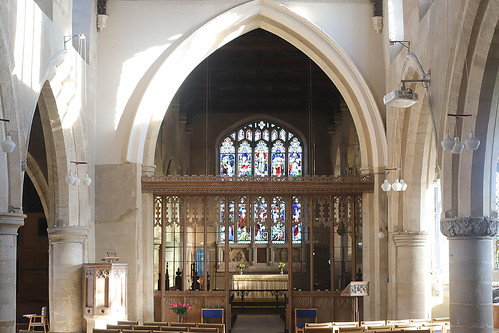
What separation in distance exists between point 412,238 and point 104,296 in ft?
21.5

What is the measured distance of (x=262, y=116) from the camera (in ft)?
95.2

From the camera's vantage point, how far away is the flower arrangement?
1627cm

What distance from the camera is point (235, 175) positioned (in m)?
17.8

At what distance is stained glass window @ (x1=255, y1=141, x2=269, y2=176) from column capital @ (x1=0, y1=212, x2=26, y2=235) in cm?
1801

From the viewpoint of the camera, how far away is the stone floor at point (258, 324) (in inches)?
734

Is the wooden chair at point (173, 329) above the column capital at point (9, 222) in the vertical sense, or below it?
below

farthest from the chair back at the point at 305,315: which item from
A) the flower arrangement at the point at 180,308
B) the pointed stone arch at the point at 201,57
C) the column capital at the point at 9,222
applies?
the column capital at the point at 9,222

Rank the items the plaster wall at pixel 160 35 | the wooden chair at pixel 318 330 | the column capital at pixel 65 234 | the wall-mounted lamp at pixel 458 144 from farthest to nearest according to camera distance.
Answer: the plaster wall at pixel 160 35
the column capital at pixel 65 234
the wooden chair at pixel 318 330
the wall-mounted lamp at pixel 458 144

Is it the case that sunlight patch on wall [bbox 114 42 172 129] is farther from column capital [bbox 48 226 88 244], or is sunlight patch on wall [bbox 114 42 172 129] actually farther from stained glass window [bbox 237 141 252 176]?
stained glass window [bbox 237 141 252 176]

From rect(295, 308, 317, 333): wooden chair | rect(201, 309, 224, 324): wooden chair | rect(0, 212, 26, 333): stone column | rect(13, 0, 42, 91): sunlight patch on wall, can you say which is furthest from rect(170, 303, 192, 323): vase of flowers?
rect(13, 0, 42, 91): sunlight patch on wall

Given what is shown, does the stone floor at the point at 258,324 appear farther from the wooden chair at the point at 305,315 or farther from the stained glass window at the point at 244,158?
the stained glass window at the point at 244,158

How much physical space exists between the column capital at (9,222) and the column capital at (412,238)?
8.09 meters

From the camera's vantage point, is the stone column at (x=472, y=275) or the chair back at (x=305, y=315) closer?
the stone column at (x=472, y=275)

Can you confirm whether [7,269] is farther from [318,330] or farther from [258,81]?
[258,81]
